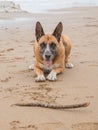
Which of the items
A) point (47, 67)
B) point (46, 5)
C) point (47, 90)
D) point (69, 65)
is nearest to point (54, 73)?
point (47, 67)

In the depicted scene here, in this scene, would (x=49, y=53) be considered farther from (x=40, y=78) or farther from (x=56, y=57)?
(x=40, y=78)

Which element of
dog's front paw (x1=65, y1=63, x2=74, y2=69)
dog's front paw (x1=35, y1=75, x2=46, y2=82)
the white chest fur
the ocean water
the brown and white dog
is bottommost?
the ocean water

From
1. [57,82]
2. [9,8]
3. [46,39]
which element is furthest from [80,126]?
[9,8]

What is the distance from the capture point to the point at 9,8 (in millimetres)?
21906

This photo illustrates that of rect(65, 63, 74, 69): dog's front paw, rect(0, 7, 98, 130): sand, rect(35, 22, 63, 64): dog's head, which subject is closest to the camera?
rect(0, 7, 98, 130): sand

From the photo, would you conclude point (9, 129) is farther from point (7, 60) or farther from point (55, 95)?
point (7, 60)

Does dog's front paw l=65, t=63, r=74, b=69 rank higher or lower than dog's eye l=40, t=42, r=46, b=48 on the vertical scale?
lower

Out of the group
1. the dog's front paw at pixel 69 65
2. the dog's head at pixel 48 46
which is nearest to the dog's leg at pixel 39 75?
the dog's head at pixel 48 46

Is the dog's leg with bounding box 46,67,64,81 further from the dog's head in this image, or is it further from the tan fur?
the dog's head

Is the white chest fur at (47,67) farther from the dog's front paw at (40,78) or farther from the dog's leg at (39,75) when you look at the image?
the dog's front paw at (40,78)

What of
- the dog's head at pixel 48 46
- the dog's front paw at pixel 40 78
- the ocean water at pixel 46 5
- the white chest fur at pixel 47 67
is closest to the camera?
the dog's front paw at pixel 40 78

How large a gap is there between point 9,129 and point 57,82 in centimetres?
206

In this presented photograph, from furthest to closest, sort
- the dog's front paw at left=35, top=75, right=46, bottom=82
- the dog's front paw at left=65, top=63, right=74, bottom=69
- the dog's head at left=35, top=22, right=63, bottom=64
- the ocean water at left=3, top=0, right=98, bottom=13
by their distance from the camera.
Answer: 1. the ocean water at left=3, top=0, right=98, bottom=13
2. the dog's front paw at left=65, top=63, right=74, bottom=69
3. the dog's head at left=35, top=22, right=63, bottom=64
4. the dog's front paw at left=35, top=75, right=46, bottom=82

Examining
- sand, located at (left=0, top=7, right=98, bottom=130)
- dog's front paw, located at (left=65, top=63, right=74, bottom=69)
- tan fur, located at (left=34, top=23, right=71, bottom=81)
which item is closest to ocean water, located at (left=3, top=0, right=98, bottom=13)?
sand, located at (left=0, top=7, right=98, bottom=130)
